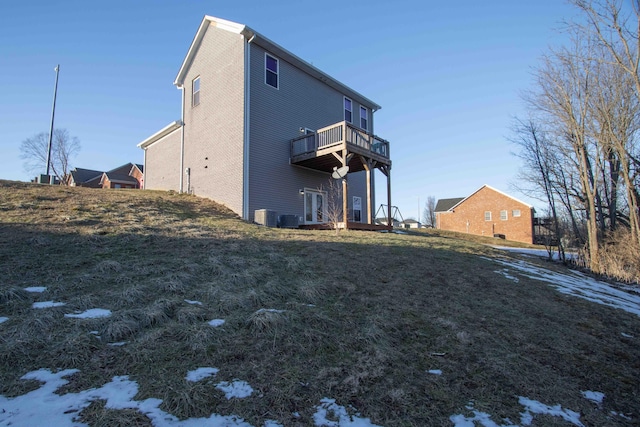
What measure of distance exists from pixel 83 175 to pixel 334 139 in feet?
119

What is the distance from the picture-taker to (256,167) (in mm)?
12500

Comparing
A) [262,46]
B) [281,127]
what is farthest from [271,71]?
[281,127]

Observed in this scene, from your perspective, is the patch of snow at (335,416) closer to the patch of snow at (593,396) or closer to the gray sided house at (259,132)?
the patch of snow at (593,396)

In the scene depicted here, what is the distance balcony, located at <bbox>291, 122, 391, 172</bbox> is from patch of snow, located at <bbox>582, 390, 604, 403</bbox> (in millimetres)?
9932

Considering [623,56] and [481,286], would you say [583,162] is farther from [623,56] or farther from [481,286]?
[481,286]

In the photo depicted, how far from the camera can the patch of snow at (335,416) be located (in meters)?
2.25

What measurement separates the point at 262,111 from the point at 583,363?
481 inches

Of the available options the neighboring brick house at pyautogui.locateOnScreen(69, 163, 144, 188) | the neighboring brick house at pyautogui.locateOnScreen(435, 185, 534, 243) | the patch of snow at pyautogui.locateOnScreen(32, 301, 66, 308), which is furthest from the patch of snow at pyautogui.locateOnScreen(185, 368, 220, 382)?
the neighboring brick house at pyautogui.locateOnScreen(69, 163, 144, 188)

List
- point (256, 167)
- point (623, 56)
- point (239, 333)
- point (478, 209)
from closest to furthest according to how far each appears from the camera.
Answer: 1. point (239, 333)
2. point (623, 56)
3. point (256, 167)
4. point (478, 209)

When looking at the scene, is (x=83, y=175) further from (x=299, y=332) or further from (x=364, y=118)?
(x=299, y=332)

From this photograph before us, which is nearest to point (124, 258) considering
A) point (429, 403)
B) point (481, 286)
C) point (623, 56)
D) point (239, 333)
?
point (239, 333)

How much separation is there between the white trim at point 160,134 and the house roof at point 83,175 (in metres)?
22.0

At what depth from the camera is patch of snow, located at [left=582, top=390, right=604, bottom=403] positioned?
2.87 metres

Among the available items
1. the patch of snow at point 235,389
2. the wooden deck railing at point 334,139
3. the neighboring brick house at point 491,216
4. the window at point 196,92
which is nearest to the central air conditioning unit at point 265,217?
the wooden deck railing at point 334,139
